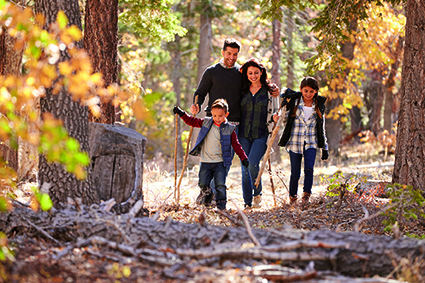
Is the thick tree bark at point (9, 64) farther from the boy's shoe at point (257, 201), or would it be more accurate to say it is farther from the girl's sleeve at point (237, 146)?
the boy's shoe at point (257, 201)

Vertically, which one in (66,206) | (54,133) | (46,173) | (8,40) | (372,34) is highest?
(372,34)

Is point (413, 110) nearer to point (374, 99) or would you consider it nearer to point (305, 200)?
point (305, 200)

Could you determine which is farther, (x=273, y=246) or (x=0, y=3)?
(x=273, y=246)

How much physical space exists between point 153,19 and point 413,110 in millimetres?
4848

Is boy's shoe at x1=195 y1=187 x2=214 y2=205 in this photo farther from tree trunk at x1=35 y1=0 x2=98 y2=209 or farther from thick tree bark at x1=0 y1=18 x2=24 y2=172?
thick tree bark at x1=0 y1=18 x2=24 y2=172

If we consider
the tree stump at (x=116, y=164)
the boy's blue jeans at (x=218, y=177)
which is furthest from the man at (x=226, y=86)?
the tree stump at (x=116, y=164)

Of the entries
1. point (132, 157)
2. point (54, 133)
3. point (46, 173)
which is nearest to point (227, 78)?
point (132, 157)

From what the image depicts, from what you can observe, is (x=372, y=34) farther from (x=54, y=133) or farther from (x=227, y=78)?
(x=54, y=133)

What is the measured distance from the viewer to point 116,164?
4.00 meters

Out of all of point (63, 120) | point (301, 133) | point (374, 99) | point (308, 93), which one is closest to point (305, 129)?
point (301, 133)

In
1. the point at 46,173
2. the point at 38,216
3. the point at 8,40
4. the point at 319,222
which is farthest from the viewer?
the point at 8,40

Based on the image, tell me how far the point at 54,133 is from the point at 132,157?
1.60 meters

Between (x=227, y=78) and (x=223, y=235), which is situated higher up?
(x=227, y=78)

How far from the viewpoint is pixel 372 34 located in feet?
39.3
